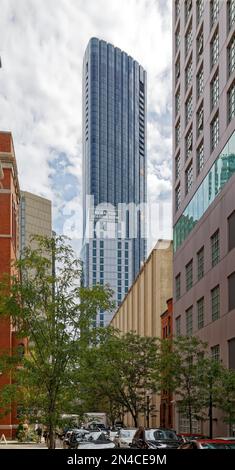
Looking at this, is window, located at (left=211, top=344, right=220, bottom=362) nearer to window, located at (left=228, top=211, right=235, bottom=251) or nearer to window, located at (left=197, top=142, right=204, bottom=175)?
window, located at (left=228, top=211, right=235, bottom=251)

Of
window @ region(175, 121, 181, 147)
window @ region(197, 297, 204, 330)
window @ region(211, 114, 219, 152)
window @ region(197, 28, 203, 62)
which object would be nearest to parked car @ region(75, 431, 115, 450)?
window @ region(197, 297, 204, 330)

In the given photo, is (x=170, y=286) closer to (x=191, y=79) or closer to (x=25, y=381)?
(x=191, y=79)

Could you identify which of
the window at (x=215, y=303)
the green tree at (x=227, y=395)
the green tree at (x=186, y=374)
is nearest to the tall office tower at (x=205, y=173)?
the window at (x=215, y=303)

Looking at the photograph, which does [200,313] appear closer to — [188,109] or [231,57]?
[231,57]

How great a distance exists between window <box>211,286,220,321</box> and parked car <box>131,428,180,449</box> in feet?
71.2

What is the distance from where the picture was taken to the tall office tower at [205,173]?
51000 mm

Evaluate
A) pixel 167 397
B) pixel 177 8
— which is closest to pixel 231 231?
pixel 167 397

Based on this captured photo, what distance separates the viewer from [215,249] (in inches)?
2173

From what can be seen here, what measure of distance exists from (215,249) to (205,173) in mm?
7202

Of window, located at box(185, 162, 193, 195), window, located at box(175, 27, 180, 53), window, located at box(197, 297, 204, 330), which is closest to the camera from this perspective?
window, located at box(197, 297, 204, 330)

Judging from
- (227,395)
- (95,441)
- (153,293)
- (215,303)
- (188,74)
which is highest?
(188,74)

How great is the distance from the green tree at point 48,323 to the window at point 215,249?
2534cm

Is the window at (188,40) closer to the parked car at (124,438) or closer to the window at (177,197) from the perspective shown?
the window at (177,197)

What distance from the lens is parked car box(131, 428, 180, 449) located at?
1158 inches
